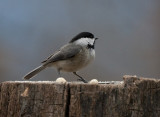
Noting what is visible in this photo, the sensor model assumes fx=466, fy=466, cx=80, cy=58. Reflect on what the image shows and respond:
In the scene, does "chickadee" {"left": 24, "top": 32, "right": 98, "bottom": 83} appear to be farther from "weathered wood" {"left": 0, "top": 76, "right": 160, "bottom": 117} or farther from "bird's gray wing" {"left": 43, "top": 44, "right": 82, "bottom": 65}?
"weathered wood" {"left": 0, "top": 76, "right": 160, "bottom": 117}

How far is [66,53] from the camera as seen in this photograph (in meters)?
4.58

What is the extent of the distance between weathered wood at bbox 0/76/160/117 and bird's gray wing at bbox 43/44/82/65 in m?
2.04

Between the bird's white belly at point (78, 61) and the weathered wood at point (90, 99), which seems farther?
the bird's white belly at point (78, 61)

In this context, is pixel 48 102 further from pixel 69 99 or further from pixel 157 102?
pixel 157 102

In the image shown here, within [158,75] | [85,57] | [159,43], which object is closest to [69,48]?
[85,57]

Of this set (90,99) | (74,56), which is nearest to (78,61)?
(74,56)

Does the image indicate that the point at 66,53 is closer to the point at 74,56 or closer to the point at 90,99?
the point at 74,56

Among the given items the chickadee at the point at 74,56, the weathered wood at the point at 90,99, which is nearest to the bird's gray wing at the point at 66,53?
the chickadee at the point at 74,56

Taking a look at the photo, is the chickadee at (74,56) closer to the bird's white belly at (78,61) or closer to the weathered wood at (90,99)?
the bird's white belly at (78,61)

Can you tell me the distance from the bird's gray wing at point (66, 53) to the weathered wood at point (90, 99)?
6.70 ft

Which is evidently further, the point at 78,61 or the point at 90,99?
the point at 78,61

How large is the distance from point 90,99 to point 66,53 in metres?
2.18

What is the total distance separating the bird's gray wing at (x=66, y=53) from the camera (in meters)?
4.57

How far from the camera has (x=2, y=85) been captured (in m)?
2.59
